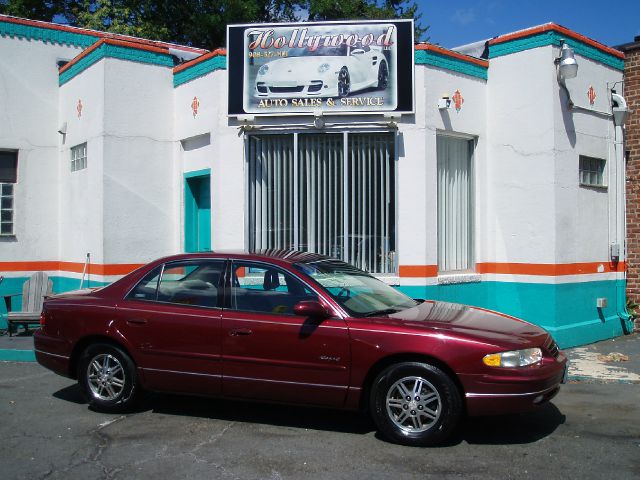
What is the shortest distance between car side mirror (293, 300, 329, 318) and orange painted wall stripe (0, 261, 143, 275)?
20.0ft

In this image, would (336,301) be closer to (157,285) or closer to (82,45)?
(157,285)

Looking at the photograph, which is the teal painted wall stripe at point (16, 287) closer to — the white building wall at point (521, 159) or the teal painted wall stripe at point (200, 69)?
the teal painted wall stripe at point (200, 69)

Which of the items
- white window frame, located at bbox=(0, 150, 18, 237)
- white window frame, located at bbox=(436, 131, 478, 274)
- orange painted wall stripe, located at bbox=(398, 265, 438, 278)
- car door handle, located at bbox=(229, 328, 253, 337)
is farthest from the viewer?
white window frame, located at bbox=(0, 150, 18, 237)

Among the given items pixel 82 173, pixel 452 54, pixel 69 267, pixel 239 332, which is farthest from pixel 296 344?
pixel 69 267

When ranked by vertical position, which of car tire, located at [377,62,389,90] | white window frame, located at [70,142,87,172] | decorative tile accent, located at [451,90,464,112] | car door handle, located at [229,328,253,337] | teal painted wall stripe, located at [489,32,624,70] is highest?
teal painted wall stripe, located at [489,32,624,70]

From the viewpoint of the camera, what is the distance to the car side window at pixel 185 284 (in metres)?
6.27

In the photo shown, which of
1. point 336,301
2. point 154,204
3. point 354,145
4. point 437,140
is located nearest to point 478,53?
point 437,140

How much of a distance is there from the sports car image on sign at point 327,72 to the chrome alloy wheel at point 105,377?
5.17 metres

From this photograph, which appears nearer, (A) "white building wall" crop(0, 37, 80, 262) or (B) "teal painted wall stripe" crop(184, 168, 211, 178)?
(B) "teal painted wall stripe" crop(184, 168, 211, 178)

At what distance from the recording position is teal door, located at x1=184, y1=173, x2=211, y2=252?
11.6 m

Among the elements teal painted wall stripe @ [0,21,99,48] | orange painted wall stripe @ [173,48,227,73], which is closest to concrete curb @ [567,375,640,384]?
orange painted wall stripe @ [173,48,227,73]

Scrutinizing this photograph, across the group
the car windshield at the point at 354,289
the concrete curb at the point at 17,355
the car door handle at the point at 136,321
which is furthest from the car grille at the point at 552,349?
the concrete curb at the point at 17,355

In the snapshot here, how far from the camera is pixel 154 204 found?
37.6 feet

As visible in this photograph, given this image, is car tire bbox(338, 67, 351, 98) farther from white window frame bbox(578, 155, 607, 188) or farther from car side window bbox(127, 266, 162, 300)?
car side window bbox(127, 266, 162, 300)
